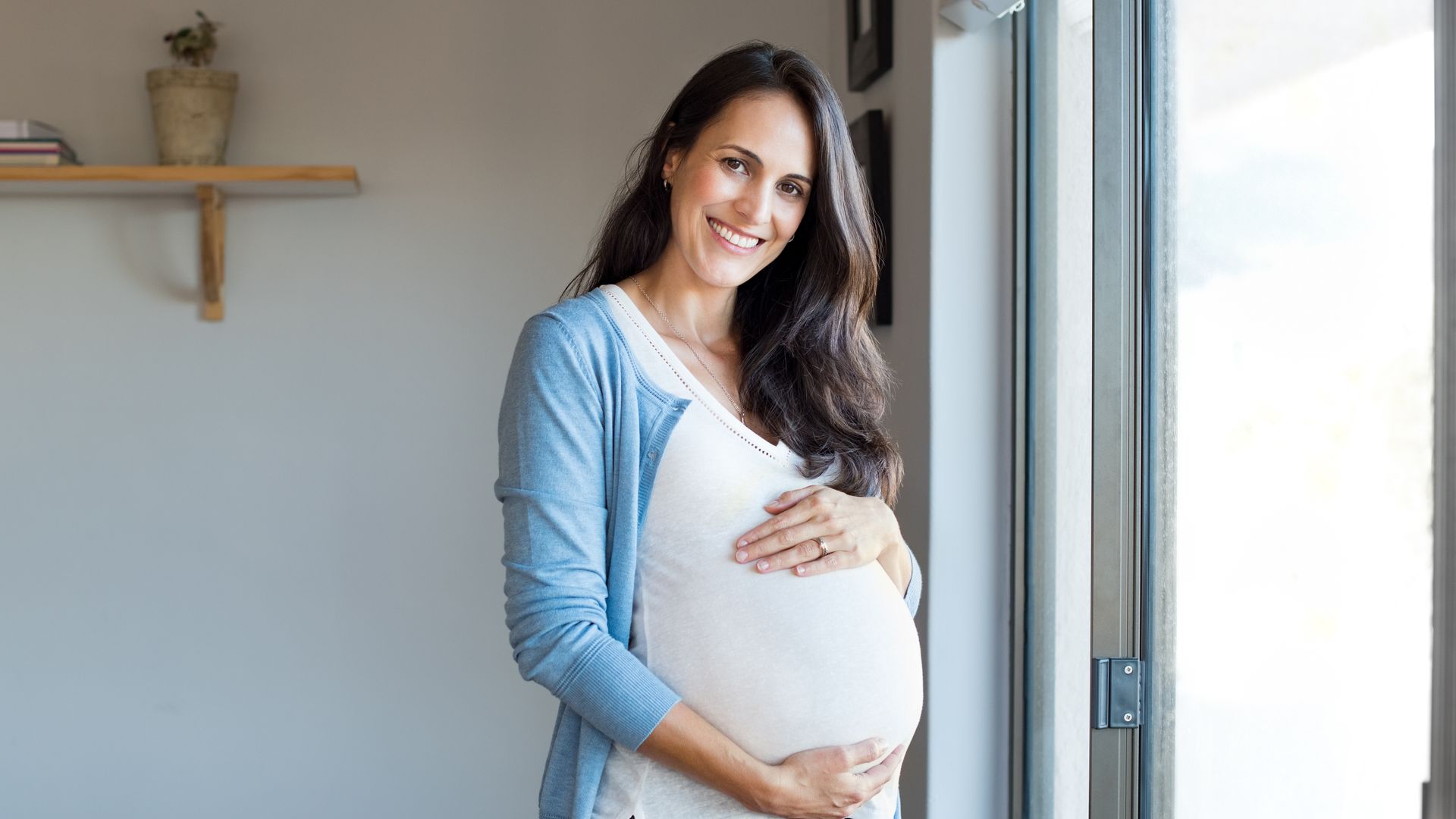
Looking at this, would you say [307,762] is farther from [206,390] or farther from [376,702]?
[206,390]

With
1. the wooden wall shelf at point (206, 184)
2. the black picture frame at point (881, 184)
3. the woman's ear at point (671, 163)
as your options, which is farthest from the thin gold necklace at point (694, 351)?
the wooden wall shelf at point (206, 184)

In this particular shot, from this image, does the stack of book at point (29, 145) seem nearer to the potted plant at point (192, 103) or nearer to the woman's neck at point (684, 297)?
the potted plant at point (192, 103)

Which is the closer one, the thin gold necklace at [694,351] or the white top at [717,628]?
the white top at [717,628]

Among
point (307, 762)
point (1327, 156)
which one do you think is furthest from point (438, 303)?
point (1327, 156)

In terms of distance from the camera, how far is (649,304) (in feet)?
3.75

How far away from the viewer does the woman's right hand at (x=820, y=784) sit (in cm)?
98

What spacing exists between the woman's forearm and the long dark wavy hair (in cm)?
26

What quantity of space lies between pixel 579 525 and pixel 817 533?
0.22 meters

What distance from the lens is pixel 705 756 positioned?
954 mm

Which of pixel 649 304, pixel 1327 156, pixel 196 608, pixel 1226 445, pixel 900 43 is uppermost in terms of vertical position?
pixel 900 43

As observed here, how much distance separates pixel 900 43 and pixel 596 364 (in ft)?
3.48

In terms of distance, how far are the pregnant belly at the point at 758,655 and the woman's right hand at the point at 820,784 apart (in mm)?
13

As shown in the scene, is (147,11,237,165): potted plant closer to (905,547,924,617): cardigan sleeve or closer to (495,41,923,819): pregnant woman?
(495,41,923,819): pregnant woman

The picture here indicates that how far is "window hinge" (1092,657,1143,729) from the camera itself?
137cm
